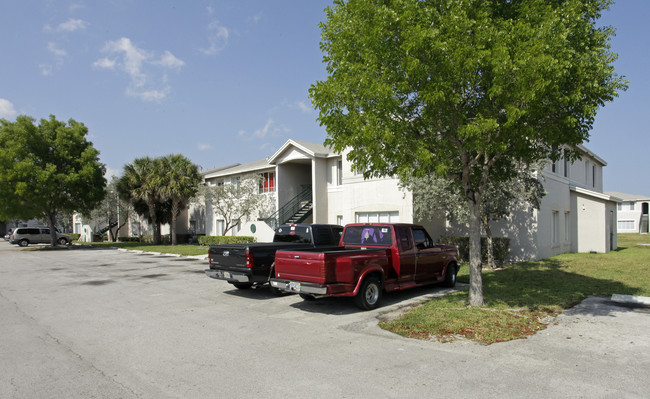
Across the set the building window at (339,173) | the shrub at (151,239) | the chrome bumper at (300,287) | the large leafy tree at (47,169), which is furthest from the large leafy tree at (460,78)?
the shrub at (151,239)

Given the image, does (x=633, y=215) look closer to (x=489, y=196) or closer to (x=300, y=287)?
(x=489, y=196)

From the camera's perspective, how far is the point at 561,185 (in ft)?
70.0

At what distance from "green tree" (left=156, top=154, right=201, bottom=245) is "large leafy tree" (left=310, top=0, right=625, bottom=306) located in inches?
1061

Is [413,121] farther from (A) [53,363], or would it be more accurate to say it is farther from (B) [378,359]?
(A) [53,363]

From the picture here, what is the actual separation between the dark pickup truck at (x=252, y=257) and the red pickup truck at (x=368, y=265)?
1119mm

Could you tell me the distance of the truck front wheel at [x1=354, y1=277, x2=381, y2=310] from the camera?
29.1ft

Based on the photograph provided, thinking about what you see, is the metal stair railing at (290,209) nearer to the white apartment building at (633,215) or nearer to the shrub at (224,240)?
the shrub at (224,240)

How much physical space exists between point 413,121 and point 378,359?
484 centimetres

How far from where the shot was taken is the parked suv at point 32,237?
3834cm

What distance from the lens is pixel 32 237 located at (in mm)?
39000

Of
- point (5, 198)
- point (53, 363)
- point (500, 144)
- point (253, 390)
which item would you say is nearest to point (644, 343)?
point (500, 144)

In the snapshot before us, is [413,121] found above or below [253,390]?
above

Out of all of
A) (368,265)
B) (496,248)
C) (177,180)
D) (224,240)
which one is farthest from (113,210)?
(368,265)

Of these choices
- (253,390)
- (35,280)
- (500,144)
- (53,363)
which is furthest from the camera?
(35,280)
